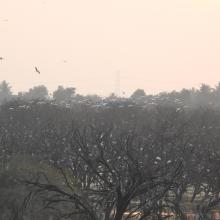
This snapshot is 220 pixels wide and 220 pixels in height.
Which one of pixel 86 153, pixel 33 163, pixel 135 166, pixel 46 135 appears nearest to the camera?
pixel 135 166

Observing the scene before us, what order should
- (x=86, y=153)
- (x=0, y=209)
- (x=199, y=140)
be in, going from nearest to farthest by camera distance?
(x=86, y=153)
(x=0, y=209)
(x=199, y=140)

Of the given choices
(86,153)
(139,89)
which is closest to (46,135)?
(86,153)

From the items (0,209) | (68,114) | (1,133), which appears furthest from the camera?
(68,114)

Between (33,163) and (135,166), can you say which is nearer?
(135,166)

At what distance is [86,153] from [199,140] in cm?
4198

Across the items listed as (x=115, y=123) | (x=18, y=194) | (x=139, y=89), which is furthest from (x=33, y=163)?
(x=139, y=89)

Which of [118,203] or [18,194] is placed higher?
[118,203]

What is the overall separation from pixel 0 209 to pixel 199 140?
103ft

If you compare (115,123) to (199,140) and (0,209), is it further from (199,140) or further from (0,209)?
(0,209)

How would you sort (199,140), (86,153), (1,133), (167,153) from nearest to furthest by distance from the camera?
1. (86,153)
2. (167,153)
3. (199,140)
4. (1,133)

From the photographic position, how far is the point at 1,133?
6519 centimetres

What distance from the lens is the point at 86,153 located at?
15.5 metres

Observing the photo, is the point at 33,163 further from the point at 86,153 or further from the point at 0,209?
the point at 86,153

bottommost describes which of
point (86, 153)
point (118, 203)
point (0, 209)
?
point (0, 209)
